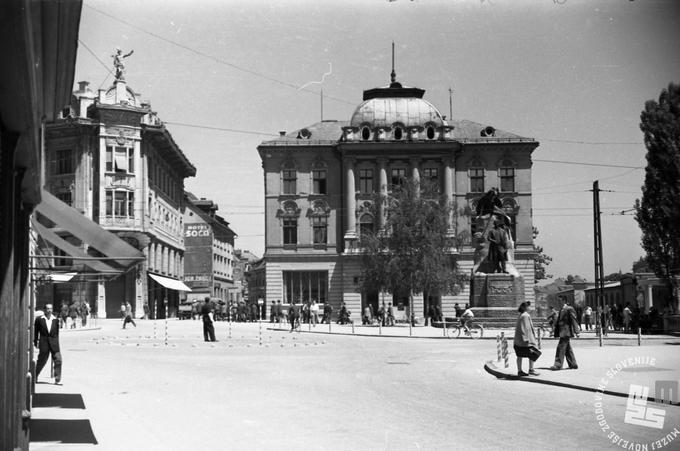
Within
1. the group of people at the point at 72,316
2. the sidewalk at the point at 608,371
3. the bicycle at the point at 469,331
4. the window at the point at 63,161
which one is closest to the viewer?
the sidewalk at the point at 608,371

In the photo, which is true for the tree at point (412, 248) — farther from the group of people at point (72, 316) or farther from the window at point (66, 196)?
the window at point (66, 196)

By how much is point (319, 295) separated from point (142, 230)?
1518cm

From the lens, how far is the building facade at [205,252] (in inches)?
2901

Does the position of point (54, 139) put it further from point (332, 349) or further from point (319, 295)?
point (332, 349)

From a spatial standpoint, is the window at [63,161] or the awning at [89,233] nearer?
the awning at [89,233]

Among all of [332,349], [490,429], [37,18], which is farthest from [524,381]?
[37,18]

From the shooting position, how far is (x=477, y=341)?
34125mm

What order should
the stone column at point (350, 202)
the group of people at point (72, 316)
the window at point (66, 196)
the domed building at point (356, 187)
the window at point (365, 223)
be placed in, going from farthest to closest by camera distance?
the window at point (365, 223)
the stone column at point (350, 202)
the domed building at point (356, 187)
the window at point (66, 196)
the group of people at point (72, 316)

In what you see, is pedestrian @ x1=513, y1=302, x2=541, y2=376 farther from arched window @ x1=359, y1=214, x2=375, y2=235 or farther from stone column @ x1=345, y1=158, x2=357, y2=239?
arched window @ x1=359, y1=214, x2=375, y2=235

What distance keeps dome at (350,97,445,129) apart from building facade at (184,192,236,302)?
16054mm

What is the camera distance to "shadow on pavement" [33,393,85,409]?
46.1ft

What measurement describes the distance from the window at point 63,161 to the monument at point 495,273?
116 ft

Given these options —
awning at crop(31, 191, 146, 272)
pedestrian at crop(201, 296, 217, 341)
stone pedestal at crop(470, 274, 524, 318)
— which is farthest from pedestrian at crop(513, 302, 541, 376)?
stone pedestal at crop(470, 274, 524, 318)

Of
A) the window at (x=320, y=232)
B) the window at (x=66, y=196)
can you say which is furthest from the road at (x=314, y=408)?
the window at (x=320, y=232)
